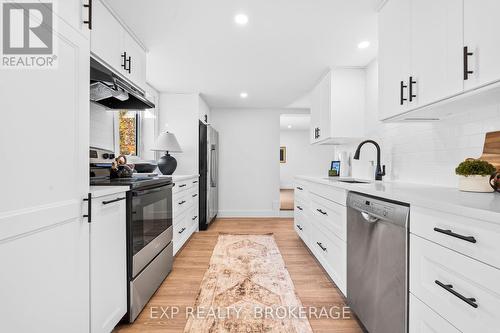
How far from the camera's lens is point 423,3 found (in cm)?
159

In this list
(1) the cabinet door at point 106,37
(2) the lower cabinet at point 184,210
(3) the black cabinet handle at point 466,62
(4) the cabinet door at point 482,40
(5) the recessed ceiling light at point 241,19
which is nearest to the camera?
(4) the cabinet door at point 482,40

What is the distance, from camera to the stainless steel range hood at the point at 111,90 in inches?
68.7

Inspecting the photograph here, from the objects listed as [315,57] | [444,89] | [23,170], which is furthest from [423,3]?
[23,170]

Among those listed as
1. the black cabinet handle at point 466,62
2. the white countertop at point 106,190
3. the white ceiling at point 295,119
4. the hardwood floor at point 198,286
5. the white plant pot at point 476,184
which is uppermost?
the white ceiling at point 295,119

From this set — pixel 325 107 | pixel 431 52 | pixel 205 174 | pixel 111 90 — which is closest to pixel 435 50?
pixel 431 52

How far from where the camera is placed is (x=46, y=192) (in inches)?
43.4

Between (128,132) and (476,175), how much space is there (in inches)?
137

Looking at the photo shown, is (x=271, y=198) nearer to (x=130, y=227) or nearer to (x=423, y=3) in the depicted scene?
(x=130, y=227)

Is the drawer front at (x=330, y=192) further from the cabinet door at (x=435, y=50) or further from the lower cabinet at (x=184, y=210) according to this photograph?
the lower cabinet at (x=184, y=210)

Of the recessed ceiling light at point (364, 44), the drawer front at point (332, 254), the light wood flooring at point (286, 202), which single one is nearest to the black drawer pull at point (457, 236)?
the drawer front at point (332, 254)

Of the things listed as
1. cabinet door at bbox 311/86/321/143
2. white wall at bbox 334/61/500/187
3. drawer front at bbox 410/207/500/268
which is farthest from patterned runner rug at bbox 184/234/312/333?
cabinet door at bbox 311/86/321/143

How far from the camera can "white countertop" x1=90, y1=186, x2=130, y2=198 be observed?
143 centimetres

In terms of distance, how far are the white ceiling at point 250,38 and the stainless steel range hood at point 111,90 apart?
63 centimetres

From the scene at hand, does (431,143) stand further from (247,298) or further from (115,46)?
(115,46)
